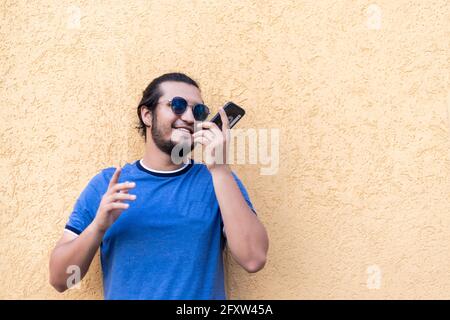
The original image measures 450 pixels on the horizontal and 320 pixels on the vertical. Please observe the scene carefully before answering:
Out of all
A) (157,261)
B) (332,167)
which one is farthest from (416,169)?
(157,261)

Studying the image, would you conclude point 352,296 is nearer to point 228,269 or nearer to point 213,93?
point 228,269

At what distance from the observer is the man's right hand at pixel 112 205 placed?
6.88ft

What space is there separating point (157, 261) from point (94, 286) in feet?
2.08

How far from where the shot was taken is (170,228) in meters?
2.31

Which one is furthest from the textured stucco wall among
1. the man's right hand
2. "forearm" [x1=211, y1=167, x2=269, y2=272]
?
the man's right hand

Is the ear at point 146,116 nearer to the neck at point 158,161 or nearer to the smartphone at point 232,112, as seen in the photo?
the neck at point 158,161

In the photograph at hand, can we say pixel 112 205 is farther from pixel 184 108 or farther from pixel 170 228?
pixel 184 108

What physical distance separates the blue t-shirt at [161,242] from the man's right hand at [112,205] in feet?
0.63

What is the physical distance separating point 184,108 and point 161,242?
26.3 inches

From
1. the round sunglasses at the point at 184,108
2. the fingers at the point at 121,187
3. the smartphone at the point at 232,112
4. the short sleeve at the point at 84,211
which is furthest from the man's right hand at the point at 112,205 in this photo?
the smartphone at the point at 232,112

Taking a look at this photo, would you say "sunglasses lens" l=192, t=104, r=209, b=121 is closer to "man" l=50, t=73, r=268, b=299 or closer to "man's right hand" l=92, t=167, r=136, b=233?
"man" l=50, t=73, r=268, b=299

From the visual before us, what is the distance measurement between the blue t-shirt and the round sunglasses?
0.36 meters
